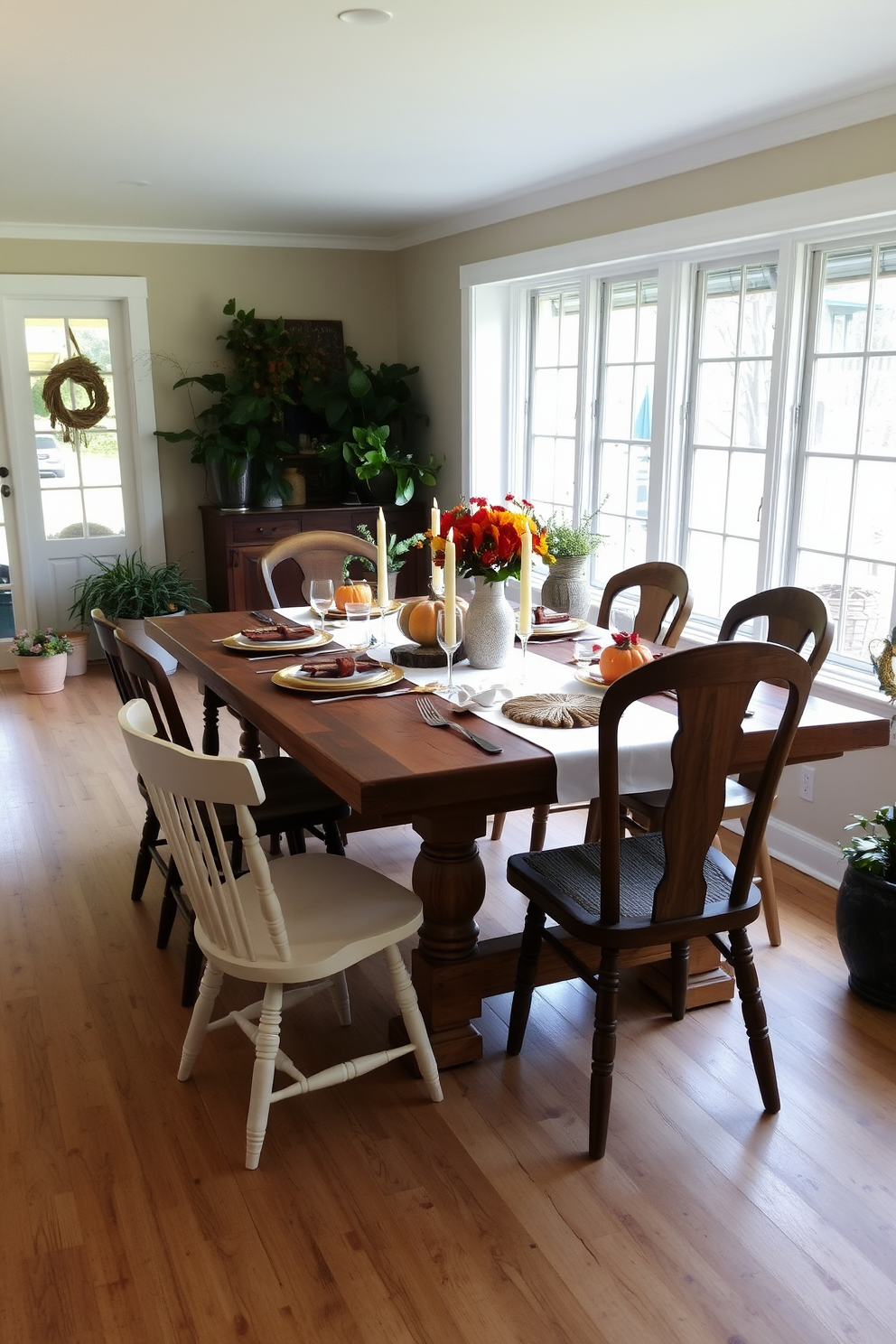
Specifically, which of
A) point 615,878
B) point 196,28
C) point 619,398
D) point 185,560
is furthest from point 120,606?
point 615,878

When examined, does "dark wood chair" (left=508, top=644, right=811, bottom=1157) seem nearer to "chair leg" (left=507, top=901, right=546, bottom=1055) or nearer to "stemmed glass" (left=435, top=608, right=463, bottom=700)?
"chair leg" (left=507, top=901, right=546, bottom=1055)

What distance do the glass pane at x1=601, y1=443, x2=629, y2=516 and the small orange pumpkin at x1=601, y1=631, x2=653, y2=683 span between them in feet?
7.93

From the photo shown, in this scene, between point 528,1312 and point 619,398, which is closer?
point 528,1312

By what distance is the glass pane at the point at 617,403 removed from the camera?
4.83 m

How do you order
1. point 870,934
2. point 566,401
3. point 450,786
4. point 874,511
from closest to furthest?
point 450,786 < point 870,934 < point 874,511 < point 566,401

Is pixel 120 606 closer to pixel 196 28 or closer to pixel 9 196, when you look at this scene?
pixel 9 196

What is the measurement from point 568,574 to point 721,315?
120 centimetres

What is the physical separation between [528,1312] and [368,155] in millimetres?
3979

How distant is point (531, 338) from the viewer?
5.61 meters

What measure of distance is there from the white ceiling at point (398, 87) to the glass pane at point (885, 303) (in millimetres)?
432

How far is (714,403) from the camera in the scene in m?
4.30

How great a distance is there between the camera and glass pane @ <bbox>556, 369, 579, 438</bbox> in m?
5.28

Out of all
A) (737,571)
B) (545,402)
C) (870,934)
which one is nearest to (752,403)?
(737,571)

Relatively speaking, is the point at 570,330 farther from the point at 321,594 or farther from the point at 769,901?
the point at 769,901
